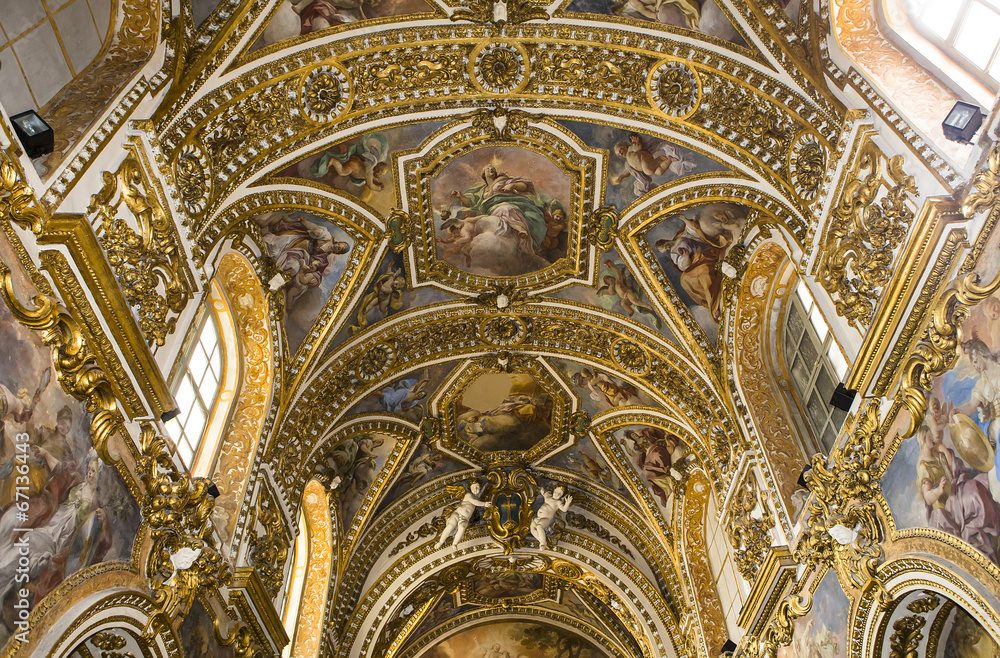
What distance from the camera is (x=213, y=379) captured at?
11.7 m

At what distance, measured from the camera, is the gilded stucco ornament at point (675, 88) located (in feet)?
36.3

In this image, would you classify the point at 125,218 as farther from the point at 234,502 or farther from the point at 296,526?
the point at 296,526

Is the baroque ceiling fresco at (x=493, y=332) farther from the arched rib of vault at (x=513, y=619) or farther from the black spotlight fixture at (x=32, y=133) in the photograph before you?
the arched rib of vault at (x=513, y=619)

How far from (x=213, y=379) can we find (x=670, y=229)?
7316mm


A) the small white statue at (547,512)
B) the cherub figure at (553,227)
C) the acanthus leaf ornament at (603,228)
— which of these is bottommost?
the small white statue at (547,512)

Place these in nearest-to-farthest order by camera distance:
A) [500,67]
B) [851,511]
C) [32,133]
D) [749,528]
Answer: [32,133] < [851,511] < [500,67] < [749,528]

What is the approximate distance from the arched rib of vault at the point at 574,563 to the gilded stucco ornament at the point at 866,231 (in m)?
9.05

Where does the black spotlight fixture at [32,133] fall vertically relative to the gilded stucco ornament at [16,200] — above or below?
above

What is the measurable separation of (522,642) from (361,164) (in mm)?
13183

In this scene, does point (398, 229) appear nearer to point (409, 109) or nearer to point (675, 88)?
point (409, 109)

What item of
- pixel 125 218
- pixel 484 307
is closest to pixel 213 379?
pixel 125 218

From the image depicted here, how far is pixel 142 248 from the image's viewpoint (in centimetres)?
876

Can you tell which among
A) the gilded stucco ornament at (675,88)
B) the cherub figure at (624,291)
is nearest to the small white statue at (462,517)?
the cherub figure at (624,291)

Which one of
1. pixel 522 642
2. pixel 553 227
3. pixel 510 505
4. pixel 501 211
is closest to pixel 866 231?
pixel 553 227
